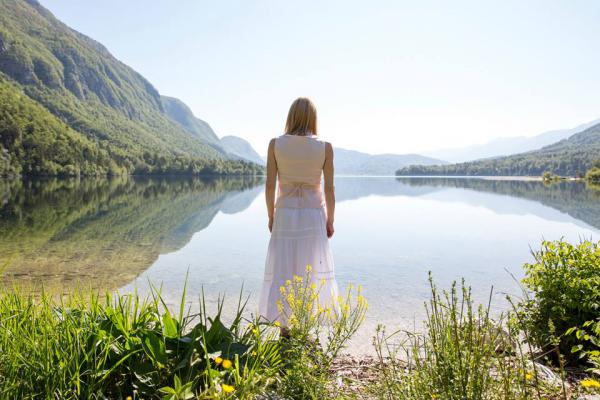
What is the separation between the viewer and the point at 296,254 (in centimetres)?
466

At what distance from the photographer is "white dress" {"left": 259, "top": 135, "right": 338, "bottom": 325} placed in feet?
15.2

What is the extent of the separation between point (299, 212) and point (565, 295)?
2.75 meters

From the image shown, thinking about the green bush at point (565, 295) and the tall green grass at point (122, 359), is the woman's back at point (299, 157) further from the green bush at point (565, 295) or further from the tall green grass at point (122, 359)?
the green bush at point (565, 295)

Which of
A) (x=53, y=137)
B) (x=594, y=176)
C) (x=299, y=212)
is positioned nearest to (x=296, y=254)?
(x=299, y=212)

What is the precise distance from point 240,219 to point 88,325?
22506 mm

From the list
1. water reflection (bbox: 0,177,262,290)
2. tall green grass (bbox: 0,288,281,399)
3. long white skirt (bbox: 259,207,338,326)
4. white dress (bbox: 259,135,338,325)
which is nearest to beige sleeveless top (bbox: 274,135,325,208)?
white dress (bbox: 259,135,338,325)

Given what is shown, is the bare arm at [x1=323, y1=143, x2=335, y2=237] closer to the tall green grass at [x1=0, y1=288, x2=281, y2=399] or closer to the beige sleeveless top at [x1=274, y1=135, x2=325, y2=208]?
the beige sleeveless top at [x1=274, y1=135, x2=325, y2=208]

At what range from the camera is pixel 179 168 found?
131000 millimetres

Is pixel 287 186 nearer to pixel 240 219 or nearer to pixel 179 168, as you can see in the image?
pixel 240 219

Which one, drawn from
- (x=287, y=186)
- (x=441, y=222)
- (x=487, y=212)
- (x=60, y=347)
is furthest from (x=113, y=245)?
(x=487, y=212)

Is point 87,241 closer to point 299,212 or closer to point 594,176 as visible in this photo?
point 299,212

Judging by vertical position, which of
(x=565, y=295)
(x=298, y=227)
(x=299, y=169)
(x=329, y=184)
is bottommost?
(x=565, y=295)

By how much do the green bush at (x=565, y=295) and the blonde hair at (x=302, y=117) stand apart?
282cm

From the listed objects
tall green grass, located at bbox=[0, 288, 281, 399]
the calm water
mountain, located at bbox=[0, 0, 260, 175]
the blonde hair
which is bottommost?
the calm water
